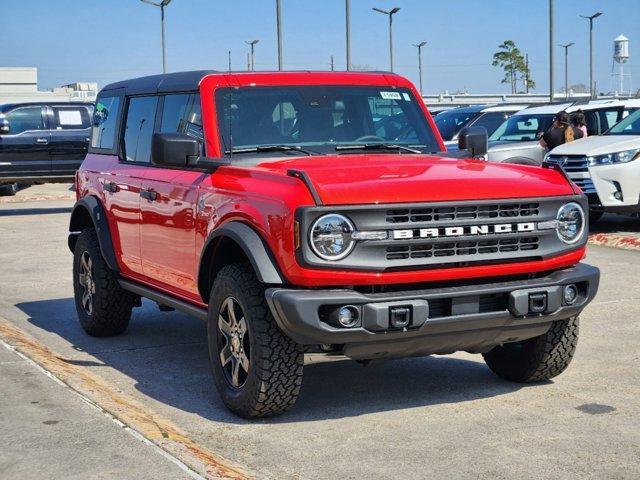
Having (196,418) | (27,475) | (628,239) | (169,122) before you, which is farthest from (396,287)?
(628,239)

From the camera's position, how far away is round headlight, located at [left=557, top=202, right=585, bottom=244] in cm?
618

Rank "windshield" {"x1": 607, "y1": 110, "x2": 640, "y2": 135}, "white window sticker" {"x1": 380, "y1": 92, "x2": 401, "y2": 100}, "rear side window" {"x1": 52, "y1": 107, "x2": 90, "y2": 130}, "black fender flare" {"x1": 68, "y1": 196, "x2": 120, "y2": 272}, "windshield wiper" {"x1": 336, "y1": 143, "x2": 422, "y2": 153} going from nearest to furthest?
"windshield wiper" {"x1": 336, "y1": 143, "x2": 422, "y2": 153}
"white window sticker" {"x1": 380, "y1": 92, "x2": 401, "y2": 100}
"black fender flare" {"x1": 68, "y1": 196, "x2": 120, "y2": 272}
"windshield" {"x1": 607, "y1": 110, "x2": 640, "y2": 135}
"rear side window" {"x1": 52, "y1": 107, "x2": 90, "y2": 130}

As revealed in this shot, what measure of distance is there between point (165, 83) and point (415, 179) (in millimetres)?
2480

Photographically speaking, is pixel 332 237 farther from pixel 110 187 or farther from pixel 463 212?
pixel 110 187

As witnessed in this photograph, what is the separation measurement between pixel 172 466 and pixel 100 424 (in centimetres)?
86

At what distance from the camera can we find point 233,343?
6105 mm

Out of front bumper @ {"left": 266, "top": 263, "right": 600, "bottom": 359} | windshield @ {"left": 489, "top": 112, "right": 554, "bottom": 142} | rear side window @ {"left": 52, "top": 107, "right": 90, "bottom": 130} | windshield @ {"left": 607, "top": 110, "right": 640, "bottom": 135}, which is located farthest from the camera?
rear side window @ {"left": 52, "top": 107, "right": 90, "bottom": 130}

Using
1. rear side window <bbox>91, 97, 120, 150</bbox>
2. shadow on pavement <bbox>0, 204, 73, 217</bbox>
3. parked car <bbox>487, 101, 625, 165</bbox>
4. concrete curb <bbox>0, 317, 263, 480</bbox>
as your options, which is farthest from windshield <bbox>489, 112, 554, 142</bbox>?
concrete curb <bbox>0, 317, 263, 480</bbox>

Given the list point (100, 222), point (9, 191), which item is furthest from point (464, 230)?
point (9, 191)

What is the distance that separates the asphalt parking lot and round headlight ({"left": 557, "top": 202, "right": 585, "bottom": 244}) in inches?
36.3

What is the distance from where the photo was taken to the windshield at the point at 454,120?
2238cm

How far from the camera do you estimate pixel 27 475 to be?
4.88 meters

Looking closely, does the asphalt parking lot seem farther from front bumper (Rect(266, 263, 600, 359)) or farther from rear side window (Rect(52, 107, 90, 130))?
rear side window (Rect(52, 107, 90, 130))

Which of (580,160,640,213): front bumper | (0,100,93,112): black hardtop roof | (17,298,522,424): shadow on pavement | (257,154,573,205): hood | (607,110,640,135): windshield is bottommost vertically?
(17,298,522,424): shadow on pavement
